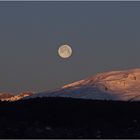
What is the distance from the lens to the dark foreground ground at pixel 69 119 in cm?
4112

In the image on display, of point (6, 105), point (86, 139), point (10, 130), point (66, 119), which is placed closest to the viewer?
point (86, 139)

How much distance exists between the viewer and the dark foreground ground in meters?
41.1

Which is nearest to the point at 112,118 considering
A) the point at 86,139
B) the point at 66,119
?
the point at 66,119

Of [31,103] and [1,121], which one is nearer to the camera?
[1,121]

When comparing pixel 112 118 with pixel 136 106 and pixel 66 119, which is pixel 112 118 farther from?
pixel 136 106

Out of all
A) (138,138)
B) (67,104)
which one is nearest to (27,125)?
(138,138)

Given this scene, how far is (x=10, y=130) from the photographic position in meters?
41.0

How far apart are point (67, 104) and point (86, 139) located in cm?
1698

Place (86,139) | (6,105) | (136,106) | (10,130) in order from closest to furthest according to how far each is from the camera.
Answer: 1. (86,139)
2. (10,130)
3. (6,105)
4. (136,106)

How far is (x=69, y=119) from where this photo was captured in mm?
46906

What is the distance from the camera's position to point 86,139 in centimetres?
3747

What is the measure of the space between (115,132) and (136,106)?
47.2 feet

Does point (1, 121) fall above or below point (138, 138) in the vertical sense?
above

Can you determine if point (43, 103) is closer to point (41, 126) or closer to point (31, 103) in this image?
point (31, 103)
